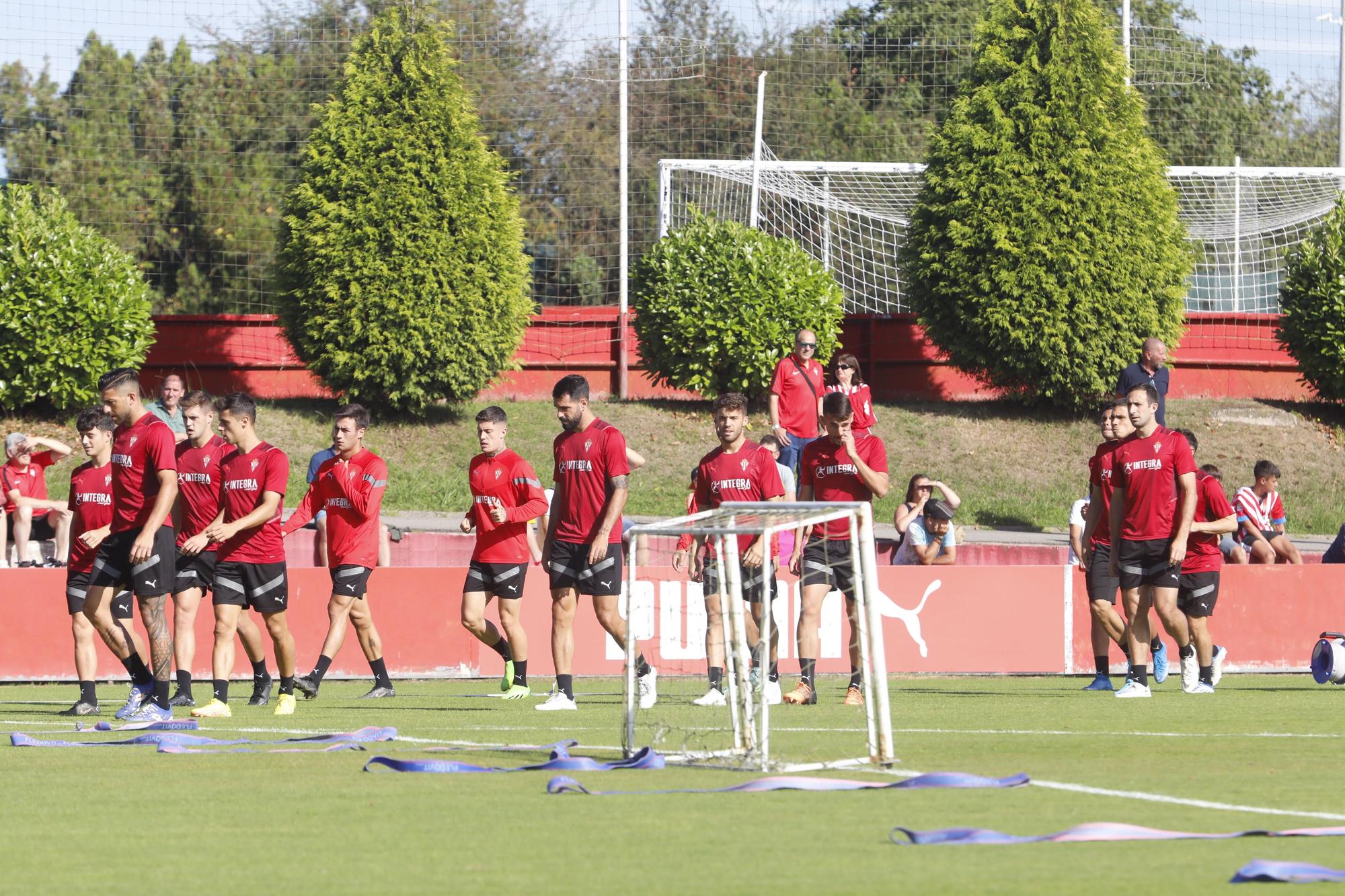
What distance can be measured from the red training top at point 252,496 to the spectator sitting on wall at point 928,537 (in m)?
7.87

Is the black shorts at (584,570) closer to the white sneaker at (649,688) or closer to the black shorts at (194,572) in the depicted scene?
the white sneaker at (649,688)

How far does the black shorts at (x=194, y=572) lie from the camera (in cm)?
1184

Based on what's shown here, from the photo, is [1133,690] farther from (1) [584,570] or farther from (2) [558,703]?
(2) [558,703]

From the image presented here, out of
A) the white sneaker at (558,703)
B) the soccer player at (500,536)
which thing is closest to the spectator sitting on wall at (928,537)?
the soccer player at (500,536)

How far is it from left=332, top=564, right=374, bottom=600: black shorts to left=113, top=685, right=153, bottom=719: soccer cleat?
145 cm

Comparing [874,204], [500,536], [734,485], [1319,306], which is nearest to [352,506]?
[500,536]

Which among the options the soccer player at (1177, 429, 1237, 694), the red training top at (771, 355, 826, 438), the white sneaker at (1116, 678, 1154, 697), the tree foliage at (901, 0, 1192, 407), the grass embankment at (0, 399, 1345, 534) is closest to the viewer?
the white sneaker at (1116, 678, 1154, 697)

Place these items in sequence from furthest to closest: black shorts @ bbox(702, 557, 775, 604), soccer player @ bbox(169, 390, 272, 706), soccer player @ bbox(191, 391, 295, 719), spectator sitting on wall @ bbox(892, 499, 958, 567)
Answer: spectator sitting on wall @ bbox(892, 499, 958, 567), soccer player @ bbox(169, 390, 272, 706), soccer player @ bbox(191, 391, 295, 719), black shorts @ bbox(702, 557, 775, 604)

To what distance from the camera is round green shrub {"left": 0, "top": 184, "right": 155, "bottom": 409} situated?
76.5ft

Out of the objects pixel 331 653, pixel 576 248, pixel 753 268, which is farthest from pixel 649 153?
pixel 331 653

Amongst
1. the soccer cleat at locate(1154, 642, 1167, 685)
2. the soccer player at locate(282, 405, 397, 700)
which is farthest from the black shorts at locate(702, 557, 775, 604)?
the soccer cleat at locate(1154, 642, 1167, 685)

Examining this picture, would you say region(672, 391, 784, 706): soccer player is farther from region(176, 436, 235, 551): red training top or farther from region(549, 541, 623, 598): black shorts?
region(176, 436, 235, 551): red training top

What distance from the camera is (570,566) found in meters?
11.9

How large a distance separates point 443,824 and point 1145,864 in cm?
247
